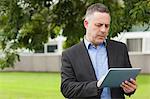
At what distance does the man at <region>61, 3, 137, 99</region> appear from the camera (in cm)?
Result: 294

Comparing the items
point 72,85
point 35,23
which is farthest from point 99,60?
point 35,23

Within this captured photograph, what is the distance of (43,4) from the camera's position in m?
7.11

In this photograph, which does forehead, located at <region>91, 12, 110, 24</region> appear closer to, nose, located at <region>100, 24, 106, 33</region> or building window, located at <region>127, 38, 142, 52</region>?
nose, located at <region>100, 24, 106, 33</region>

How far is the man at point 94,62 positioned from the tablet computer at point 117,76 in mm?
35

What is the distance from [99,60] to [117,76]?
24 cm

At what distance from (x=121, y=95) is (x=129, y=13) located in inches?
112

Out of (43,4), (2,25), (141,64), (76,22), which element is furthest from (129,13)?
(141,64)

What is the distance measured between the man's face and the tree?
330 cm

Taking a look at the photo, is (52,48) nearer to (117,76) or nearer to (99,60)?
(99,60)

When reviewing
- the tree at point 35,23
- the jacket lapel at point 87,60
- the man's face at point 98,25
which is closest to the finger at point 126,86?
the jacket lapel at point 87,60

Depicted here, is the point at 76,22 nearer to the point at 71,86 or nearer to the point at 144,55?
the point at 71,86

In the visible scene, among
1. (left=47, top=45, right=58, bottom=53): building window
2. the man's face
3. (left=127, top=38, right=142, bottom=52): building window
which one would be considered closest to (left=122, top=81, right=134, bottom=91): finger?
the man's face

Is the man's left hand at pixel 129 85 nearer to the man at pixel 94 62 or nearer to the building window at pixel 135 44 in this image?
the man at pixel 94 62

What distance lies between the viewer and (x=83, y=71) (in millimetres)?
3000
